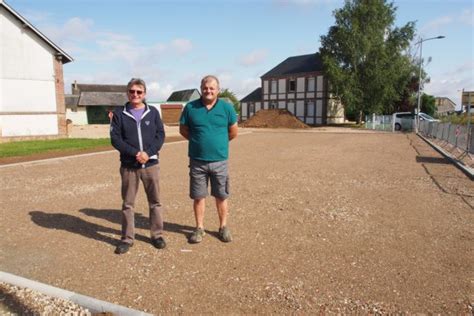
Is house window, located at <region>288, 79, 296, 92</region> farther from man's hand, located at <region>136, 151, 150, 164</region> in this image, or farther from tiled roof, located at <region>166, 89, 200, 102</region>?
man's hand, located at <region>136, 151, 150, 164</region>

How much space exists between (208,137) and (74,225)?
2497 mm

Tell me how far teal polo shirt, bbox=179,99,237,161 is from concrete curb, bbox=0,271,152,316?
194 centimetres

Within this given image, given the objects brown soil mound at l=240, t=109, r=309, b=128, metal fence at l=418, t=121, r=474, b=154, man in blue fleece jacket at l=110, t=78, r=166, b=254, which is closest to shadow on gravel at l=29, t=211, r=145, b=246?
man in blue fleece jacket at l=110, t=78, r=166, b=254

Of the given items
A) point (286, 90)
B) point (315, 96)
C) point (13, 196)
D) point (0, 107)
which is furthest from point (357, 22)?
point (13, 196)

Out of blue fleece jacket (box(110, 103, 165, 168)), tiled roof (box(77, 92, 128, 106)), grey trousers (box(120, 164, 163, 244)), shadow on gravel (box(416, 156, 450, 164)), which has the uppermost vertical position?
tiled roof (box(77, 92, 128, 106))

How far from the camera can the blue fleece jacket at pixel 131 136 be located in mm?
4074

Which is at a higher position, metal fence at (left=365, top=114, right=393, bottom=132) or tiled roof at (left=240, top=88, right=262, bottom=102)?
tiled roof at (left=240, top=88, right=262, bottom=102)

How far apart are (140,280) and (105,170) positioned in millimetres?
7337

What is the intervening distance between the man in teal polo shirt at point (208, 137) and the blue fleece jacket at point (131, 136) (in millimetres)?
423

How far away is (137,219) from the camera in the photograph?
5422 millimetres

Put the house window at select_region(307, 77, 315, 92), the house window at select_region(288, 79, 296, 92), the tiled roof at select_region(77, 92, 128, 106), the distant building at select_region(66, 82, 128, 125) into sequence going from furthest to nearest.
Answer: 1. the tiled roof at select_region(77, 92, 128, 106)
2. the distant building at select_region(66, 82, 128, 125)
3. the house window at select_region(288, 79, 296, 92)
4. the house window at select_region(307, 77, 315, 92)

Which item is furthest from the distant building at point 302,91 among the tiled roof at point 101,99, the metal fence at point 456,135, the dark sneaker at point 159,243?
the dark sneaker at point 159,243

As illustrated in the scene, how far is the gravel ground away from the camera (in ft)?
10.3

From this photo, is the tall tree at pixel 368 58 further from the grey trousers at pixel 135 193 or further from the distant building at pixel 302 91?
the grey trousers at pixel 135 193
